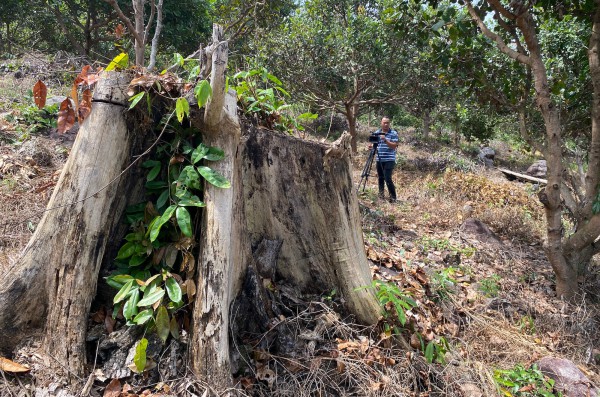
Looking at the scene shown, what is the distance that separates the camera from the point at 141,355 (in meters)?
2.02

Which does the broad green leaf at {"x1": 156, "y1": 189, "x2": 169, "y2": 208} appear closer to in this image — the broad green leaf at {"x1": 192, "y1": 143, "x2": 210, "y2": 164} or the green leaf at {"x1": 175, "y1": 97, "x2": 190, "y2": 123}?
the broad green leaf at {"x1": 192, "y1": 143, "x2": 210, "y2": 164}

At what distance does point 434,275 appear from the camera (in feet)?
12.9

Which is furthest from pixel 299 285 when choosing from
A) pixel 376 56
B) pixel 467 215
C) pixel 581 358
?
pixel 376 56

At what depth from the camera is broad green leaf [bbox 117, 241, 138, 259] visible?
7.50 feet

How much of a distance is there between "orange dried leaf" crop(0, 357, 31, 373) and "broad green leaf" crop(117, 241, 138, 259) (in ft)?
2.22

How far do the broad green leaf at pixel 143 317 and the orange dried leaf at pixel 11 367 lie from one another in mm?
560

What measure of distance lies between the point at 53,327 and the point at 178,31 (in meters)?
10.8

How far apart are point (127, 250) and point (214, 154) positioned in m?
0.73

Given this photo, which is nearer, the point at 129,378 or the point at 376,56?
the point at 129,378

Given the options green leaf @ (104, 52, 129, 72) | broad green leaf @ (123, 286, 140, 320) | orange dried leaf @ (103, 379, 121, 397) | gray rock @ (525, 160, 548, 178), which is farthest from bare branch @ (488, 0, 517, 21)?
gray rock @ (525, 160, 548, 178)

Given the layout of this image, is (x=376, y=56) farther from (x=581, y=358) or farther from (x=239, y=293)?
(x=239, y=293)

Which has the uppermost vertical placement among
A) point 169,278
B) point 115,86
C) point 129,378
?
point 115,86

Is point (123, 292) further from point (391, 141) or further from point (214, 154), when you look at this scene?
point (391, 141)

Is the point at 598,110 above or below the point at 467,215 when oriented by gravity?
above
